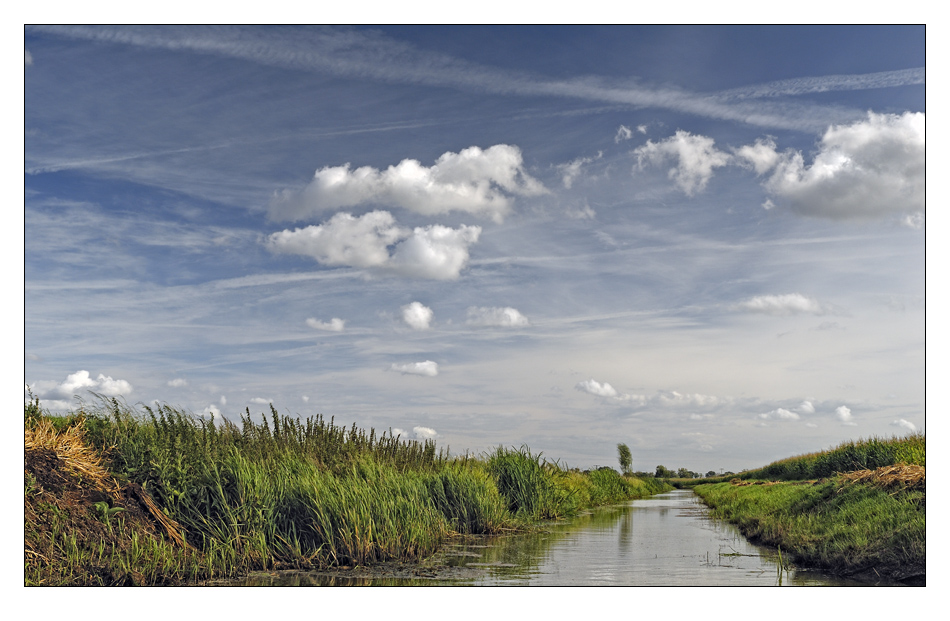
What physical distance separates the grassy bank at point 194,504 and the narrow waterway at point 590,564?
570mm

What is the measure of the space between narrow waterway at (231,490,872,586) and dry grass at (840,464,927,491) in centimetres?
263

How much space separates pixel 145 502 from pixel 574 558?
6.10m

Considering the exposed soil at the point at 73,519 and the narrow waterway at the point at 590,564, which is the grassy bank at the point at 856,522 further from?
the exposed soil at the point at 73,519

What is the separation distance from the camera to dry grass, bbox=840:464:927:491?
37.5 feet

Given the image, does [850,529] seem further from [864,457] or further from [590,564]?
[864,457]

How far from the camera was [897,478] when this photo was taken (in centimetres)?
1203

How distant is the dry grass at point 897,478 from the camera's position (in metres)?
11.4

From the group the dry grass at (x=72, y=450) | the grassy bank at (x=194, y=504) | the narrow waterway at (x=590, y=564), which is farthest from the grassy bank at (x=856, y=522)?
the dry grass at (x=72, y=450)

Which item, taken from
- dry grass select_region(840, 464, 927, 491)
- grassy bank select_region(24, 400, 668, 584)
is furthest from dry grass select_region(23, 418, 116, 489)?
dry grass select_region(840, 464, 927, 491)

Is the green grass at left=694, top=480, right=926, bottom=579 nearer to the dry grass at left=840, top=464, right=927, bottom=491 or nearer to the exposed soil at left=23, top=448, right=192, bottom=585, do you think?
the dry grass at left=840, top=464, right=927, bottom=491

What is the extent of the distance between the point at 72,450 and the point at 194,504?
1.98 meters

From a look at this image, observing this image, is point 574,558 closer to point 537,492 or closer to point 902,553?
point 902,553

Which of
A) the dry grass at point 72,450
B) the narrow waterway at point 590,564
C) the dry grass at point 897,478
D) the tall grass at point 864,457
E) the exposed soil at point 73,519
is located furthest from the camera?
the tall grass at point 864,457

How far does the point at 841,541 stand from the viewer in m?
9.60
